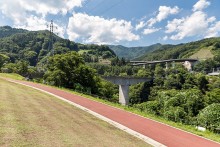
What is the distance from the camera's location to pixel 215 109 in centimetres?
3975

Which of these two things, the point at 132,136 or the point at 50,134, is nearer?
the point at 50,134

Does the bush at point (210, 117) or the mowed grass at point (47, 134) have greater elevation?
the mowed grass at point (47, 134)

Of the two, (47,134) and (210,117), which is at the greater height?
(47,134)

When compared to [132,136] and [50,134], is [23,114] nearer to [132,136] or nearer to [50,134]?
[50,134]

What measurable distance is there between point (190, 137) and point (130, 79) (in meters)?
73.3

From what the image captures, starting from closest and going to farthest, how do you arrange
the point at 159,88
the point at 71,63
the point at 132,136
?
1. the point at 132,136
2. the point at 71,63
3. the point at 159,88

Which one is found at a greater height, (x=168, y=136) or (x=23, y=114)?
(x=23, y=114)

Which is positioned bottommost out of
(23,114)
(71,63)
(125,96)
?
(125,96)

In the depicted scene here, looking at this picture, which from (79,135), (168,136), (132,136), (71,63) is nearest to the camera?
(79,135)

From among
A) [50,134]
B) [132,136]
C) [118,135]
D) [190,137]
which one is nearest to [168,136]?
[190,137]

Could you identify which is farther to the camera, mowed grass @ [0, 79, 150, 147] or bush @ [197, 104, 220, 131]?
bush @ [197, 104, 220, 131]

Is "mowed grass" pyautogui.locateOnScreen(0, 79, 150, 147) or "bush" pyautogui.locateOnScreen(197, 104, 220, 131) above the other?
"mowed grass" pyautogui.locateOnScreen(0, 79, 150, 147)

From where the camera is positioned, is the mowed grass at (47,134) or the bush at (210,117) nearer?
the mowed grass at (47,134)

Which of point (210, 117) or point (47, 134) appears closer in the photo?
point (47, 134)
